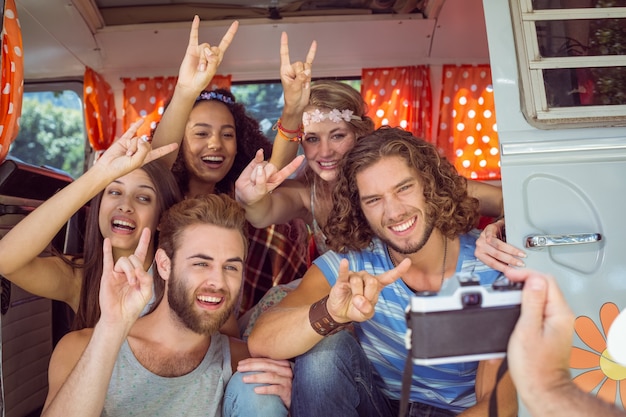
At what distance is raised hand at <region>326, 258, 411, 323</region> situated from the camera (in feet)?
6.02

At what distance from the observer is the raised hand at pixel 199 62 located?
264 centimetres

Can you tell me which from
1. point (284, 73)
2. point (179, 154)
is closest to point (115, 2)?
point (179, 154)

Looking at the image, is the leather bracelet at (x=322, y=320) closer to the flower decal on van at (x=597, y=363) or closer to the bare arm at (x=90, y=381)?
the bare arm at (x=90, y=381)

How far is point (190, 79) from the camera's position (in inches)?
109

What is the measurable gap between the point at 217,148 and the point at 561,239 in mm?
1999

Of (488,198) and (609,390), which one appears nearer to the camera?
(609,390)

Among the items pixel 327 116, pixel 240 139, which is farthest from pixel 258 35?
pixel 327 116

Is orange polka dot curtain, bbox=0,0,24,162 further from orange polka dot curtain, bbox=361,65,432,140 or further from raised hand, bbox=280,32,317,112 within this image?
orange polka dot curtain, bbox=361,65,432,140

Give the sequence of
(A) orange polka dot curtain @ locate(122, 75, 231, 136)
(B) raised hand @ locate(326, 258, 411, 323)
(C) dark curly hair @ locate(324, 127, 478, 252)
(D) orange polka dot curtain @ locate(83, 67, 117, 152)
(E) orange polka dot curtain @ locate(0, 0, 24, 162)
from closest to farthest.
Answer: (B) raised hand @ locate(326, 258, 411, 323), (E) orange polka dot curtain @ locate(0, 0, 24, 162), (C) dark curly hair @ locate(324, 127, 478, 252), (D) orange polka dot curtain @ locate(83, 67, 117, 152), (A) orange polka dot curtain @ locate(122, 75, 231, 136)

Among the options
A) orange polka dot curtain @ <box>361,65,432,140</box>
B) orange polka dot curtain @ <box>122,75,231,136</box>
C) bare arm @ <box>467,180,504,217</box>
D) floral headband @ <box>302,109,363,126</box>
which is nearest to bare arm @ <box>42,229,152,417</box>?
floral headband @ <box>302,109,363,126</box>

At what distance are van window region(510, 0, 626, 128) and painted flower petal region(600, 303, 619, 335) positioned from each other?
64 cm

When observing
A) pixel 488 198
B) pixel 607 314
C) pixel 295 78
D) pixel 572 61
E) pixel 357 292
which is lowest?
pixel 607 314

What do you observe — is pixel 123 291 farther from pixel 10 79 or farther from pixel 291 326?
pixel 10 79

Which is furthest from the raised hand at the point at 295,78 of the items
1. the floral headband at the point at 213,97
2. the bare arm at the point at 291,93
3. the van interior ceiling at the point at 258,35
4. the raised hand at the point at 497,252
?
the van interior ceiling at the point at 258,35
